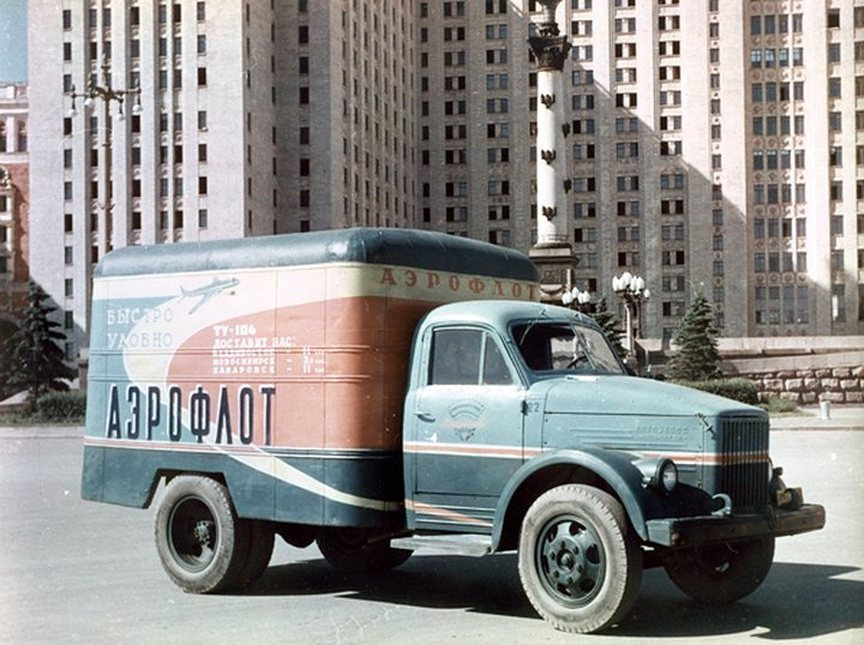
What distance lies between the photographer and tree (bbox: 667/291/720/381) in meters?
61.8

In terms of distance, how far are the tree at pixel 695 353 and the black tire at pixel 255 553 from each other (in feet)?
168

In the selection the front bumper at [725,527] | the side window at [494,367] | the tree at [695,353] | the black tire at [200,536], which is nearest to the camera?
the front bumper at [725,527]

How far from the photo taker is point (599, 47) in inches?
A: 4429

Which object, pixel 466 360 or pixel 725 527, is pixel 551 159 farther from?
pixel 725 527

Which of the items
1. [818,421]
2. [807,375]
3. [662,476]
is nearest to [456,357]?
[662,476]

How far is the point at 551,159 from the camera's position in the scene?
2293 inches

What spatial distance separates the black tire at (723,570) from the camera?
399 inches

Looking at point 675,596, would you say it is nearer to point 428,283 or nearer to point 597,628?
point 597,628

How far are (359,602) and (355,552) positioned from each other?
1.71 meters

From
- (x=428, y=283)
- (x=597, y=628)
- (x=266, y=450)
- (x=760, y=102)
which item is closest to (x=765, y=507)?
(x=597, y=628)

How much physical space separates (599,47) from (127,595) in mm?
106146

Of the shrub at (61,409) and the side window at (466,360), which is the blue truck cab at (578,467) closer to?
the side window at (466,360)

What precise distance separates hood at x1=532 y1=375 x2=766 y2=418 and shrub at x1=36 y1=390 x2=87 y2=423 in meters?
41.8

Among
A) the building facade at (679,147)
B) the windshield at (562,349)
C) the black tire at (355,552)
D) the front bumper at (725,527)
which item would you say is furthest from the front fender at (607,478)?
the building facade at (679,147)
